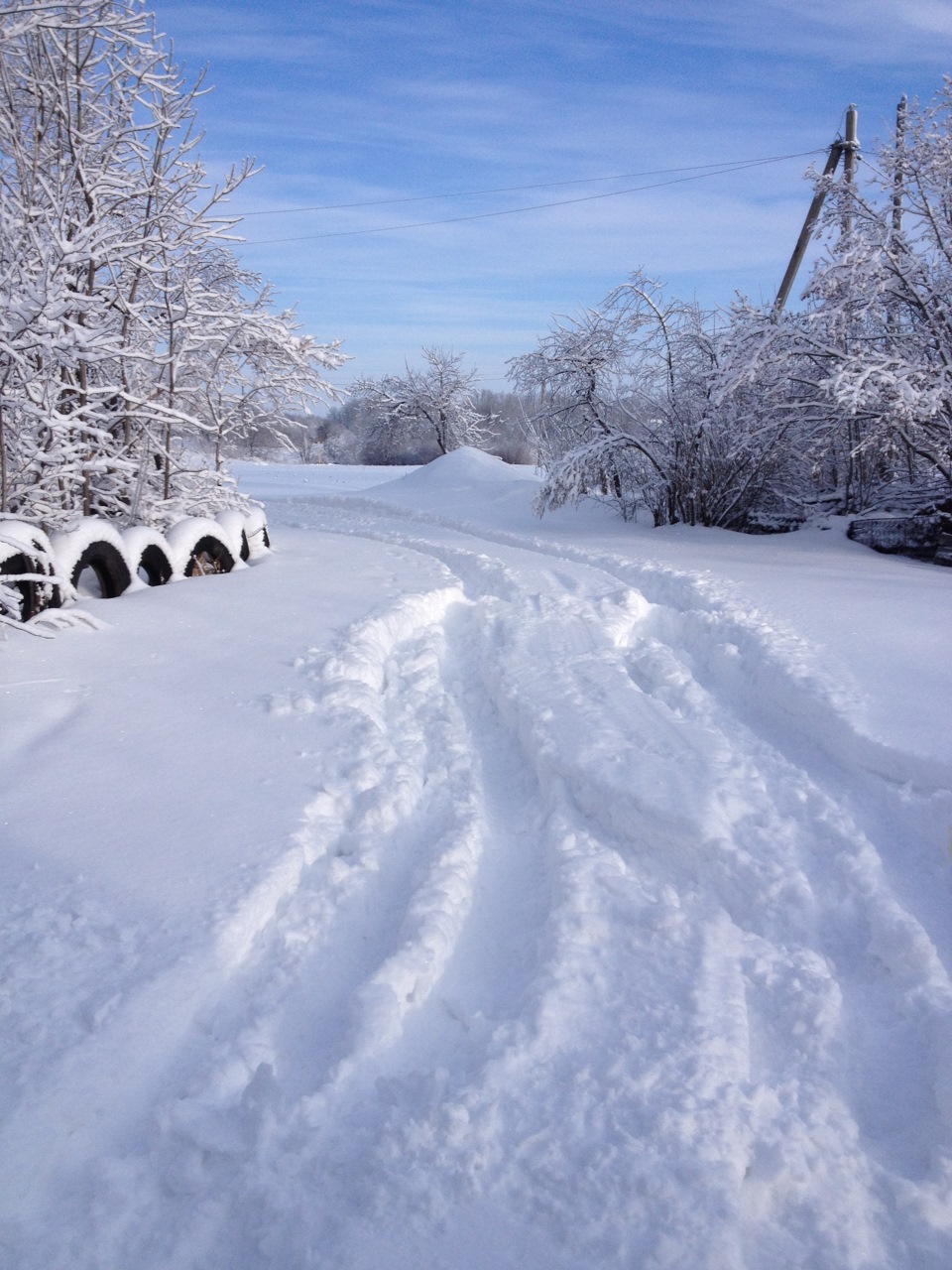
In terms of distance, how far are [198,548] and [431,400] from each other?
2904 cm

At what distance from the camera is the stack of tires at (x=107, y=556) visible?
5.80m

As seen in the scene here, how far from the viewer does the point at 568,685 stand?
5.25 m

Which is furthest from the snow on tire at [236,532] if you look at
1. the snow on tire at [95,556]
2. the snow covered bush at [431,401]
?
the snow covered bush at [431,401]

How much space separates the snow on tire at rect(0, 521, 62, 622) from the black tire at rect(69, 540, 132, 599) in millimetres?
Answer: 670

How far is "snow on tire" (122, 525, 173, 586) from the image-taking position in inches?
298

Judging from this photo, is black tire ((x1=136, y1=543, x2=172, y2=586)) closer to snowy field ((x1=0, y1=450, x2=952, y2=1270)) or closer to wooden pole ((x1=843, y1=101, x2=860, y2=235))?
snowy field ((x1=0, y1=450, x2=952, y2=1270))

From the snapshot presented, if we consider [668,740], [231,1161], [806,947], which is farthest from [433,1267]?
[668,740]

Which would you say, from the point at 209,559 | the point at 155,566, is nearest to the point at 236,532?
the point at 209,559

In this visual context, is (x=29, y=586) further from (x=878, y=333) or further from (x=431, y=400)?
(x=431, y=400)

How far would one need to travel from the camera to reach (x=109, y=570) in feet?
23.9

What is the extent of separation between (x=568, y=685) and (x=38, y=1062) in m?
3.64

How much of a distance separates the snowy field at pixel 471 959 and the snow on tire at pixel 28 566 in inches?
21.3

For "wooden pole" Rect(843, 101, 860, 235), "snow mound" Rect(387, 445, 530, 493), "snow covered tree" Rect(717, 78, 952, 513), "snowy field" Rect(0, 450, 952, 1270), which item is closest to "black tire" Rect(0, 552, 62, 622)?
"snowy field" Rect(0, 450, 952, 1270)

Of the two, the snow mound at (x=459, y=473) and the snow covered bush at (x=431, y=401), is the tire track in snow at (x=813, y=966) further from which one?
the snow covered bush at (x=431, y=401)
